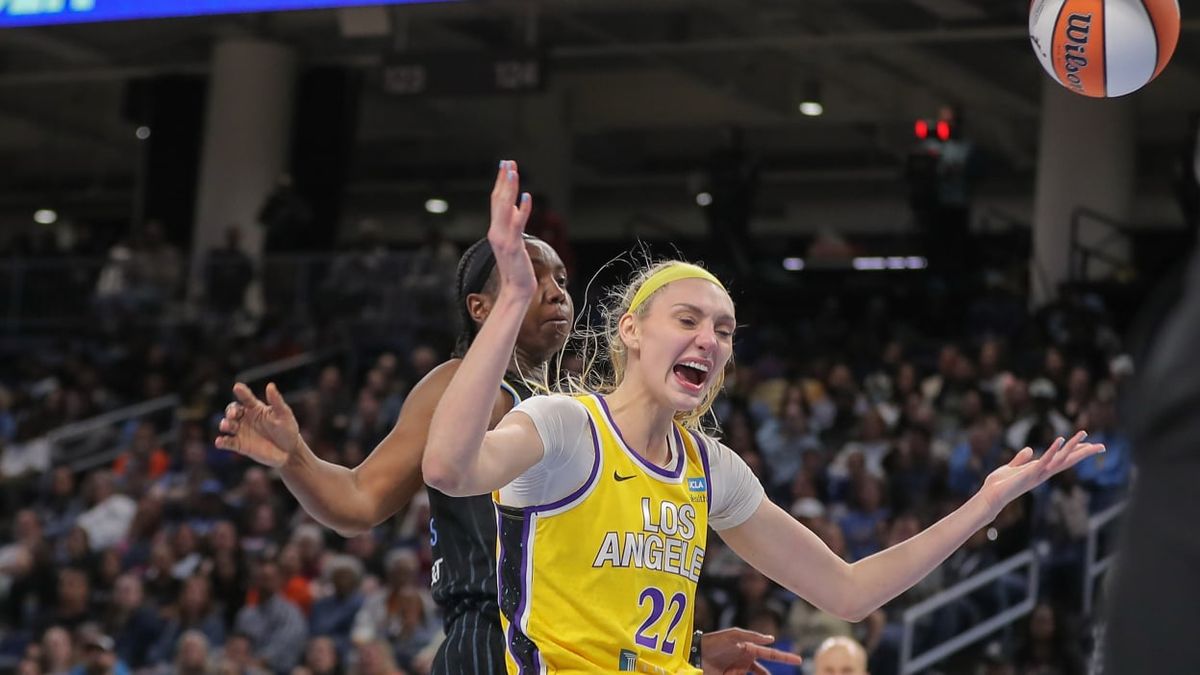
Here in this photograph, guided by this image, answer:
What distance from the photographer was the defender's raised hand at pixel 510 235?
9.48 feet

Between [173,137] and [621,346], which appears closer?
[621,346]

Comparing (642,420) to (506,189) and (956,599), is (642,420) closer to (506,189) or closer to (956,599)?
(506,189)

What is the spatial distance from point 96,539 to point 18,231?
18.6 meters

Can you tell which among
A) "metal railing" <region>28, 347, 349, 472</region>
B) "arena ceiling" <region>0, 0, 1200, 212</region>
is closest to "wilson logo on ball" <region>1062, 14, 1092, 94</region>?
"arena ceiling" <region>0, 0, 1200, 212</region>

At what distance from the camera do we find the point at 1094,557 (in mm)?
11000

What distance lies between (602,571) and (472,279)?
1.12m

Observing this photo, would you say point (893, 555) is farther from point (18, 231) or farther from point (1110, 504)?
point (18, 231)

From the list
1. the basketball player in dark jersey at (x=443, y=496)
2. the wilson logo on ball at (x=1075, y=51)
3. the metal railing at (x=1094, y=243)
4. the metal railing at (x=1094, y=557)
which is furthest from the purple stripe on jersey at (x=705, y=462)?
the metal railing at (x=1094, y=243)

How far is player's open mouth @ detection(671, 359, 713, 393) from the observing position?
3514 millimetres

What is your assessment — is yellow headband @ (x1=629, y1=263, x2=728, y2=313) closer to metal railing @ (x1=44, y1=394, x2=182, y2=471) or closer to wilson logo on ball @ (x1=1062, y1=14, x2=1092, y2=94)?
wilson logo on ball @ (x1=1062, y1=14, x2=1092, y2=94)

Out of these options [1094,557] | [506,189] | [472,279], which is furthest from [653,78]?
[506,189]

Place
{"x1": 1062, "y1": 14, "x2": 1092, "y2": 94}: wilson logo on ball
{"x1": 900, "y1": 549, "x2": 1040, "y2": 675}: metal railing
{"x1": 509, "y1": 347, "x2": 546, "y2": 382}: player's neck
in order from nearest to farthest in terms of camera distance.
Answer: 1. {"x1": 509, "y1": 347, "x2": 546, "y2": 382}: player's neck
2. {"x1": 1062, "y1": 14, "x2": 1092, "y2": 94}: wilson logo on ball
3. {"x1": 900, "y1": 549, "x2": 1040, "y2": 675}: metal railing

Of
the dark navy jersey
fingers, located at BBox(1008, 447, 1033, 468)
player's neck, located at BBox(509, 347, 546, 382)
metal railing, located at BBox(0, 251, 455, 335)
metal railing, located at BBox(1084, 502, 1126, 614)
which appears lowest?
the dark navy jersey

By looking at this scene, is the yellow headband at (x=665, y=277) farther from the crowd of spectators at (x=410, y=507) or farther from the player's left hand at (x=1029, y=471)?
the crowd of spectators at (x=410, y=507)
